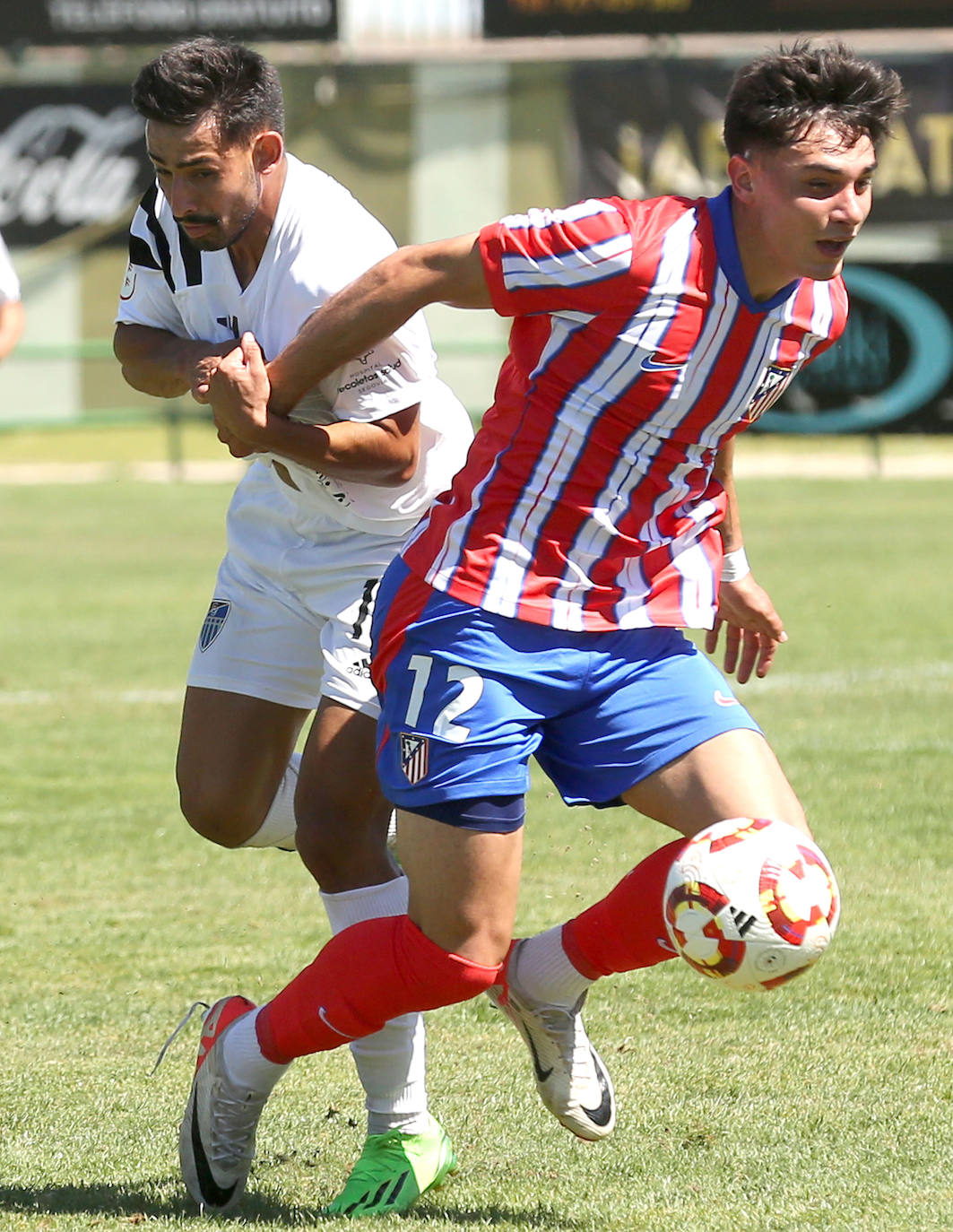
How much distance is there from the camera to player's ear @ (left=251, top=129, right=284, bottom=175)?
4297 millimetres

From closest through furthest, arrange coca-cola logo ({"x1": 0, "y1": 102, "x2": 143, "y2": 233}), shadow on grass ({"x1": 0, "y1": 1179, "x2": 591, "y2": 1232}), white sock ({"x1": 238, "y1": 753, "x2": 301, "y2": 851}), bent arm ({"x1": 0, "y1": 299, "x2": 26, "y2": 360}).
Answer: shadow on grass ({"x1": 0, "y1": 1179, "x2": 591, "y2": 1232}) → white sock ({"x1": 238, "y1": 753, "x2": 301, "y2": 851}) → bent arm ({"x1": 0, "y1": 299, "x2": 26, "y2": 360}) → coca-cola logo ({"x1": 0, "y1": 102, "x2": 143, "y2": 233})

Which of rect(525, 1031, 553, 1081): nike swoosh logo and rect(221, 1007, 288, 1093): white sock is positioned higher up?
rect(221, 1007, 288, 1093): white sock

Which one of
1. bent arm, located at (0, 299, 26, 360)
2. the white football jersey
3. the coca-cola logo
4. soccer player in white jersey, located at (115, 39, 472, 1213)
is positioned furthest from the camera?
the coca-cola logo

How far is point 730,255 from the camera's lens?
3.64 m

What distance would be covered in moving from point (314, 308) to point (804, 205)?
46.6 inches

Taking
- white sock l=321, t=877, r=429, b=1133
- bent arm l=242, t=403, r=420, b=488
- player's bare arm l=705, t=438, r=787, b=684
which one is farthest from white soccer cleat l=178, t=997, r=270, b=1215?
player's bare arm l=705, t=438, r=787, b=684

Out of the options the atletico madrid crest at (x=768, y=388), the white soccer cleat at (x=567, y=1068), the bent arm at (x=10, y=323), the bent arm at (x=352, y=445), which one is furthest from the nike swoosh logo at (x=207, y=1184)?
the bent arm at (x=10, y=323)

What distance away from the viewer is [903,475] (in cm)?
2153

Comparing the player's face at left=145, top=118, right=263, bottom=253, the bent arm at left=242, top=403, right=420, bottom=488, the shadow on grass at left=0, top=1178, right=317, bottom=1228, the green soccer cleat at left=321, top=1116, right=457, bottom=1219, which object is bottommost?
the shadow on grass at left=0, top=1178, right=317, bottom=1228

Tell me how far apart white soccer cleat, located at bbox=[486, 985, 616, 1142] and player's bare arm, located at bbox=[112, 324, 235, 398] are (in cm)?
150

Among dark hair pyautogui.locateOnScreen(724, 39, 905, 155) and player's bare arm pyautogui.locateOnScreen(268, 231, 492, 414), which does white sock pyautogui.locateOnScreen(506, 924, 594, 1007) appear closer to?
player's bare arm pyautogui.locateOnScreen(268, 231, 492, 414)

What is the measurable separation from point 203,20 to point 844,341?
10.5 m

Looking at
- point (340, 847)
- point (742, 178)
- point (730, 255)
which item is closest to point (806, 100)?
point (742, 178)

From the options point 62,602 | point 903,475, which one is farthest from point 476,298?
point 903,475
